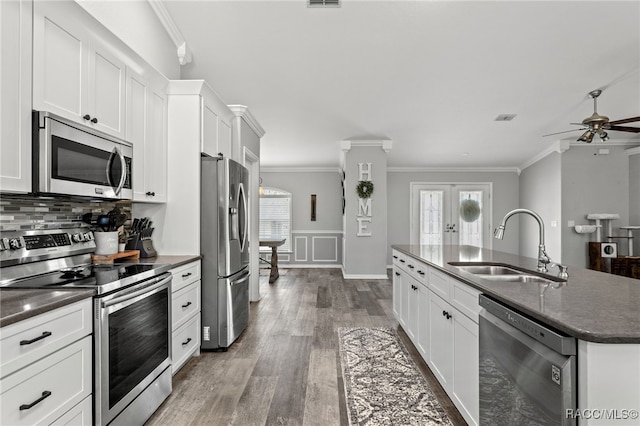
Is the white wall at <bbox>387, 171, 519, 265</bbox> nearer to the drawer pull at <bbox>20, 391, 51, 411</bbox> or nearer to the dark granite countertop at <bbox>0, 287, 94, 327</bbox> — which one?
the dark granite countertop at <bbox>0, 287, 94, 327</bbox>

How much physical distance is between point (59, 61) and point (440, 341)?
2737 millimetres

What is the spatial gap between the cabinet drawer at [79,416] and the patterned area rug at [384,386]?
1.33 meters

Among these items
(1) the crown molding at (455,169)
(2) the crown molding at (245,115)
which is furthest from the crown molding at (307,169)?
(2) the crown molding at (245,115)

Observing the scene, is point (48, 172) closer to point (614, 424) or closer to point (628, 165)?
point (614, 424)

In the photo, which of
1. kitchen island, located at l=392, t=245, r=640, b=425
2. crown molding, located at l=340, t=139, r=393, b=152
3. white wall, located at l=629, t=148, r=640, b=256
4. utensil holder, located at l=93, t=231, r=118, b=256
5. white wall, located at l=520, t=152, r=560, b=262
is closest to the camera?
kitchen island, located at l=392, t=245, r=640, b=425

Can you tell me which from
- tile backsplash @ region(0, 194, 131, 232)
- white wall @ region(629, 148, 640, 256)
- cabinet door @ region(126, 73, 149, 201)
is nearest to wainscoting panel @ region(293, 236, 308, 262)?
cabinet door @ region(126, 73, 149, 201)

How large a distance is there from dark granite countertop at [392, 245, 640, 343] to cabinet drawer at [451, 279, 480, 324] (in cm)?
5

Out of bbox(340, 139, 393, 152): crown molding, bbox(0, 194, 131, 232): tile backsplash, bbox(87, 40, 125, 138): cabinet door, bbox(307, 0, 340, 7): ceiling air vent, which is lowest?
bbox(0, 194, 131, 232): tile backsplash

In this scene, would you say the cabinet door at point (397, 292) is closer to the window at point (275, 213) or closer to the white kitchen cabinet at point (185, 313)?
the white kitchen cabinet at point (185, 313)

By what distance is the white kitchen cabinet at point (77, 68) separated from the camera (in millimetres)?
1672

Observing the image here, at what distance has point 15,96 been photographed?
1.52 m

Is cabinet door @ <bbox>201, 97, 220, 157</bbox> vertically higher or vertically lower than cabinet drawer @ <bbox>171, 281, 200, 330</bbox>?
Result: higher

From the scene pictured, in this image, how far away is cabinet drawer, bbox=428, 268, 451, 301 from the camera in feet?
7.02

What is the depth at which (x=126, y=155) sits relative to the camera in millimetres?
2371
